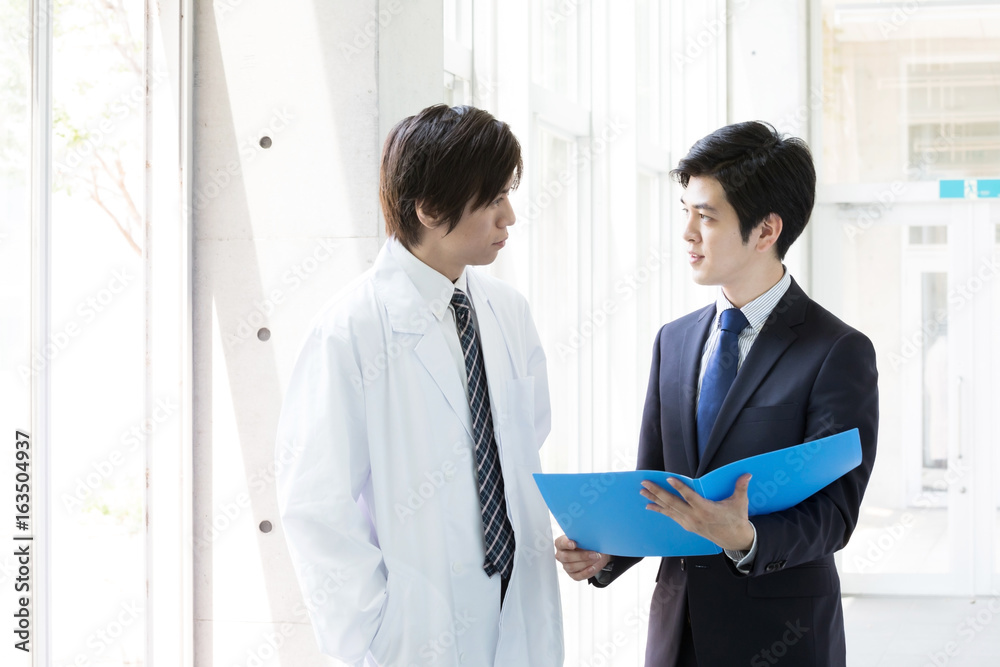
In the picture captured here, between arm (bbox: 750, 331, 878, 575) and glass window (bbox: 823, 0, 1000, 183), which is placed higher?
glass window (bbox: 823, 0, 1000, 183)

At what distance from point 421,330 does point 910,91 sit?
6.37m

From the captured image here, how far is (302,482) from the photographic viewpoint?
166cm

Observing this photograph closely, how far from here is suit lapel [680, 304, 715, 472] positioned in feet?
6.01

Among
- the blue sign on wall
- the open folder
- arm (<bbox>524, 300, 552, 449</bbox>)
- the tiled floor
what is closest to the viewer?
the open folder

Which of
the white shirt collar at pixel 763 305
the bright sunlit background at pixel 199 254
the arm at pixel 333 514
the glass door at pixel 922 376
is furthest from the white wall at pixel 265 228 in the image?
the glass door at pixel 922 376

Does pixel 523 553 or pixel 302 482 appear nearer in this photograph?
pixel 302 482

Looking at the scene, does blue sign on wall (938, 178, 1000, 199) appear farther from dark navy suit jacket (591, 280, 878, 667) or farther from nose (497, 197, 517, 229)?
nose (497, 197, 517, 229)

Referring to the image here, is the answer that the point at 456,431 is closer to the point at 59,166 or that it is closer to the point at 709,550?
the point at 709,550

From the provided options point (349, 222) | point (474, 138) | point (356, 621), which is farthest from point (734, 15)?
point (356, 621)

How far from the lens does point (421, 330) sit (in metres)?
1.76

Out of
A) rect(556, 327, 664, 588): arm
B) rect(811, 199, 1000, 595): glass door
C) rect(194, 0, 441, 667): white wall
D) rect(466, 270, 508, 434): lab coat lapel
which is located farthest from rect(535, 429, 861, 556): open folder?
rect(811, 199, 1000, 595): glass door

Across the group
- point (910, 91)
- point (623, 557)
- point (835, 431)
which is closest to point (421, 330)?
point (623, 557)

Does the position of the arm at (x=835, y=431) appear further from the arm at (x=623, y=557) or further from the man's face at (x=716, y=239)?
the arm at (x=623, y=557)

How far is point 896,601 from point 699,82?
398cm
